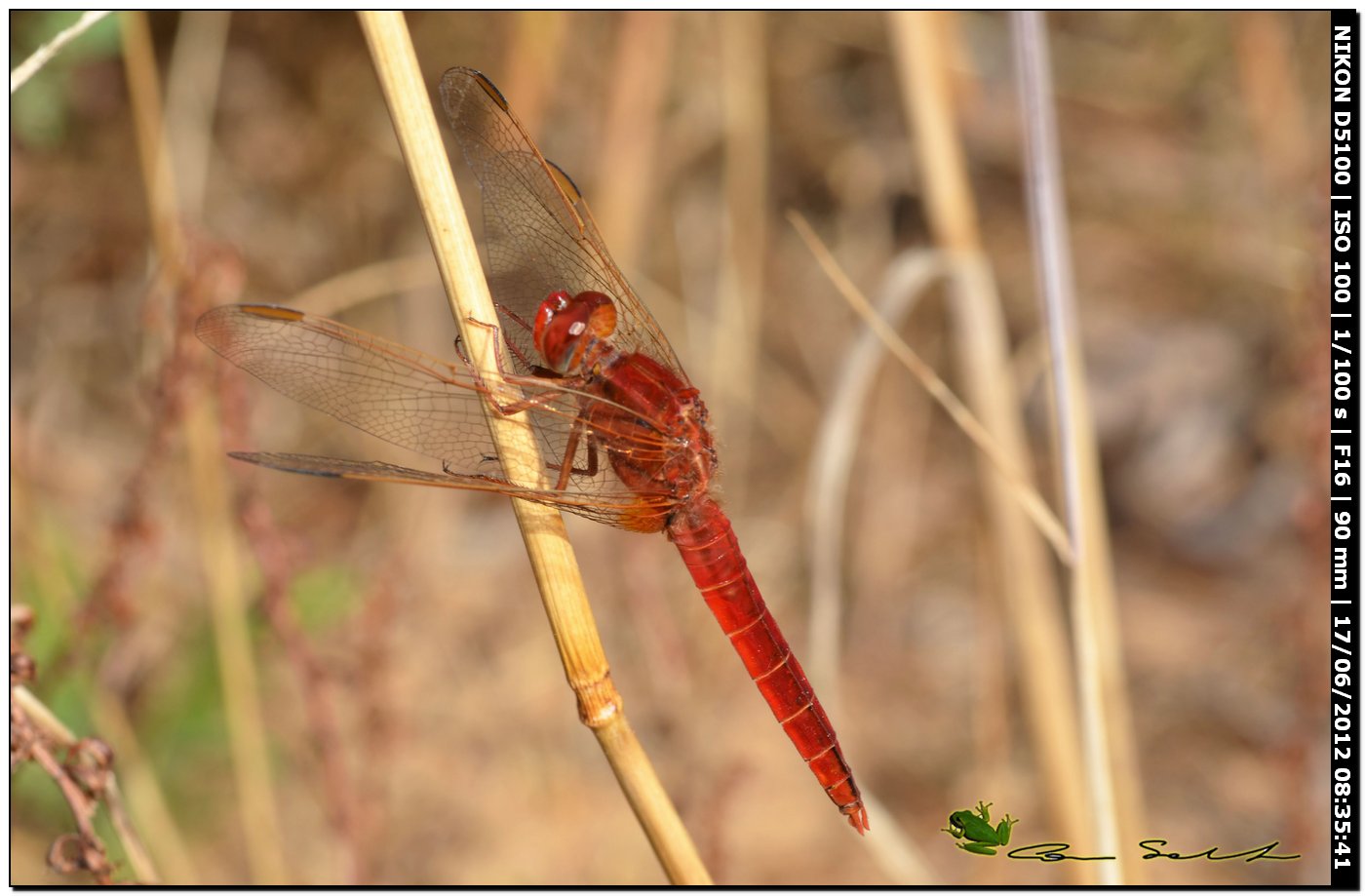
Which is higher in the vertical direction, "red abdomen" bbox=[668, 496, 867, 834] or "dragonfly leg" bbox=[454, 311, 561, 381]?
"dragonfly leg" bbox=[454, 311, 561, 381]

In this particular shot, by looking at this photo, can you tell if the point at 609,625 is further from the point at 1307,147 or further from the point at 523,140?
the point at 1307,147

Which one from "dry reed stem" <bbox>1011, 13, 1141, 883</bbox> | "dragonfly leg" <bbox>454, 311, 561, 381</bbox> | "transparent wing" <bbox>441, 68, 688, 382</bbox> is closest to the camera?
"dragonfly leg" <bbox>454, 311, 561, 381</bbox>

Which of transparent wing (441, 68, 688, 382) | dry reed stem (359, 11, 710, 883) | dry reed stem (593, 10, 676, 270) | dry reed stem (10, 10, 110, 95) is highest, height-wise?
dry reed stem (593, 10, 676, 270)

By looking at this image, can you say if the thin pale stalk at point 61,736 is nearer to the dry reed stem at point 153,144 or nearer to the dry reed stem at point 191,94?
the dry reed stem at point 153,144

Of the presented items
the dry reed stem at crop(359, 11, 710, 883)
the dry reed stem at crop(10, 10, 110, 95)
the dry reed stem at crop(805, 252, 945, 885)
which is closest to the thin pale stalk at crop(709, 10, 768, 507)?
the dry reed stem at crop(805, 252, 945, 885)

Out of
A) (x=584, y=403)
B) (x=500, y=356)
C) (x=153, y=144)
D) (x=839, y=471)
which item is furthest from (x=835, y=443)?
(x=153, y=144)

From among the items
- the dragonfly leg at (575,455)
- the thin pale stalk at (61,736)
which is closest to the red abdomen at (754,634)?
the dragonfly leg at (575,455)

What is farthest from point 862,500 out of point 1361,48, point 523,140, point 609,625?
point 523,140

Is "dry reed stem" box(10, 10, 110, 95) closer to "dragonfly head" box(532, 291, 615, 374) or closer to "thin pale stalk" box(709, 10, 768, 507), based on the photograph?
"dragonfly head" box(532, 291, 615, 374)
